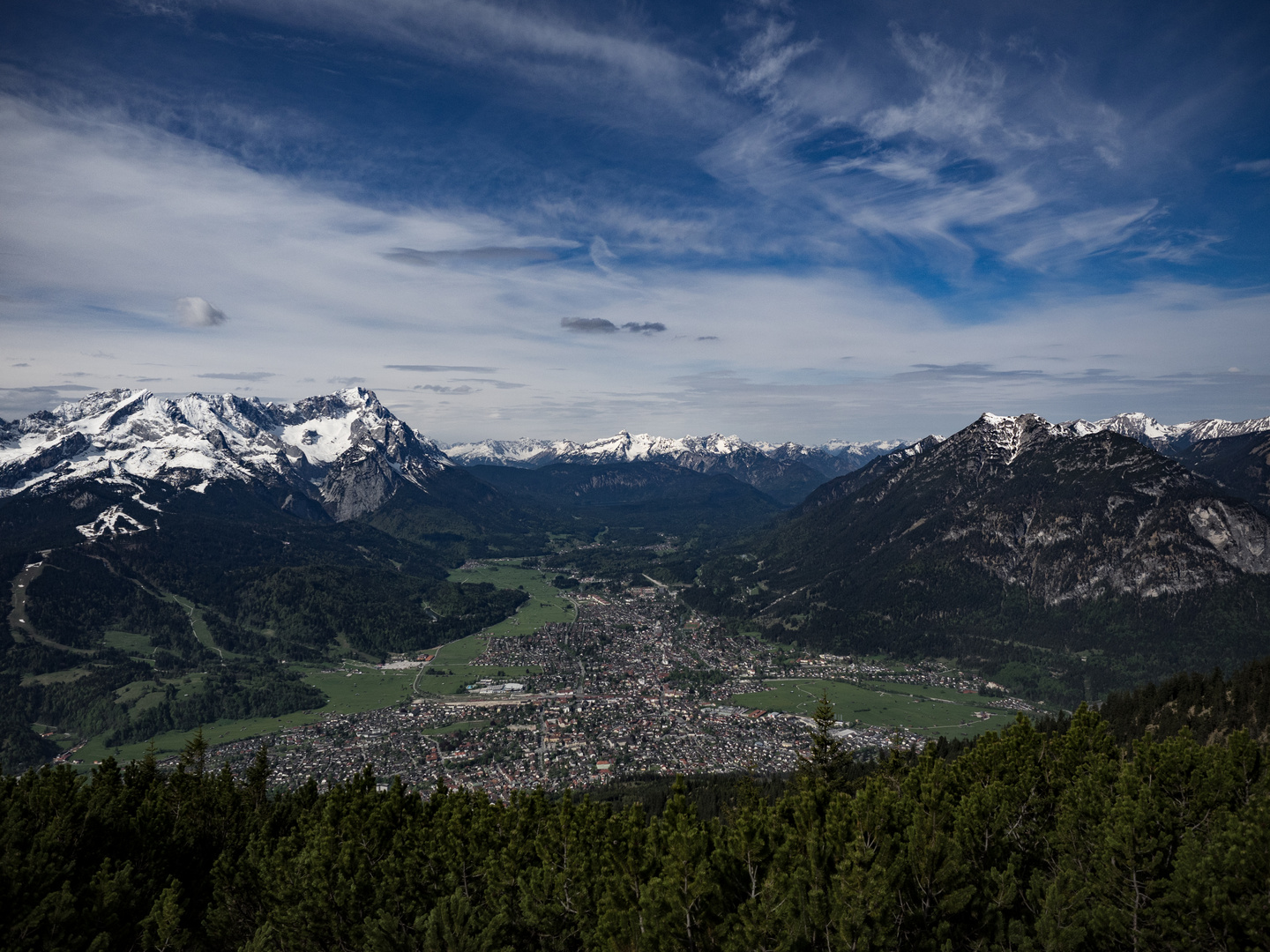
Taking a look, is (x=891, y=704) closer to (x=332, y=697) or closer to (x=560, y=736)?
(x=560, y=736)

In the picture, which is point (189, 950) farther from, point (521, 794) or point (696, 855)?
point (696, 855)

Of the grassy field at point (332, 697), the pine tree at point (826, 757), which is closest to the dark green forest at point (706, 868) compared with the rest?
the pine tree at point (826, 757)

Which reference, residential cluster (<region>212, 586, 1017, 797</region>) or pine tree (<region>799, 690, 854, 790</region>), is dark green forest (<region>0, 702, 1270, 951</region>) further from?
residential cluster (<region>212, 586, 1017, 797</region>)

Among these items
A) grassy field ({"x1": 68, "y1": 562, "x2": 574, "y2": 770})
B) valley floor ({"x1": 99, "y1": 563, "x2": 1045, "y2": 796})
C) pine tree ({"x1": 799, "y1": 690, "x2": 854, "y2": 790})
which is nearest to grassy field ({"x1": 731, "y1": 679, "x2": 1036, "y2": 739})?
valley floor ({"x1": 99, "y1": 563, "x2": 1045, "y2": 796})

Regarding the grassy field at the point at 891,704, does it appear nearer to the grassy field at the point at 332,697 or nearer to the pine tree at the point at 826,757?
the grassy field at the point at 332,697

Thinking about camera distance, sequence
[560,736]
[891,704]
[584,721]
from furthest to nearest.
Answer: [891,704] < [584,721] < [560,736]

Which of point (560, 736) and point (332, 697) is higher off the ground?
point (560, 736)

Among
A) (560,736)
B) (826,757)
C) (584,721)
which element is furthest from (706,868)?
(584,721)
